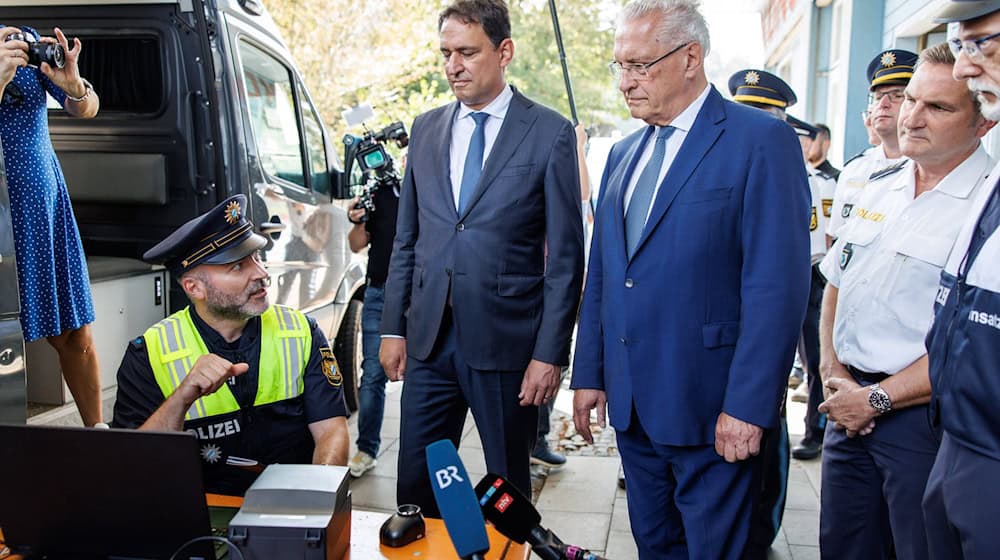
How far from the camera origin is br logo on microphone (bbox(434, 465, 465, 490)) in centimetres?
131

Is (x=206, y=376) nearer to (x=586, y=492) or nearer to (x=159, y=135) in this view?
(x=159, y=135)

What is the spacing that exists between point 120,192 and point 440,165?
2.06 m

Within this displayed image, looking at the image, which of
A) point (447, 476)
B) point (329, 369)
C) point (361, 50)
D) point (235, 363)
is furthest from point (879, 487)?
point (361, 50)

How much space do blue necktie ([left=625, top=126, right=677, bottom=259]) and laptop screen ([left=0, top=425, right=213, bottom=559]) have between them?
1.28m

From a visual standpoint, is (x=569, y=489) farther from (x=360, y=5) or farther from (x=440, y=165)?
(x=360, y=5)

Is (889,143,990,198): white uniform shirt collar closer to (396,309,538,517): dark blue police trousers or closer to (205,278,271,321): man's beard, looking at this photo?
(396,309,538,517): dark blue police trousers

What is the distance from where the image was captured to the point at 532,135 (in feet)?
8.93

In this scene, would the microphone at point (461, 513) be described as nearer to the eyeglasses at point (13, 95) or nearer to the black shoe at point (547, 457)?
the eyeglasses at point (13, 95)

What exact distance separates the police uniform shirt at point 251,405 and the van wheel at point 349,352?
9.12 feet

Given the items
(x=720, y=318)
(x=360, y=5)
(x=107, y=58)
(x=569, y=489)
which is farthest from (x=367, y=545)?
(x=360, y=5)

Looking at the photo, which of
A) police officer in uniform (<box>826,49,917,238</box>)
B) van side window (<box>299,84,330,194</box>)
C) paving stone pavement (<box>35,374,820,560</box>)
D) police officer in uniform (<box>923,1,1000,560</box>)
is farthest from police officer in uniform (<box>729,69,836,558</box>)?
van side window (<box>299,84,330,194</box>)

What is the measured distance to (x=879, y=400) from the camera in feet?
7.16

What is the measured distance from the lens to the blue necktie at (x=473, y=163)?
2.76 metres

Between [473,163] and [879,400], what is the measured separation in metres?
1.44
